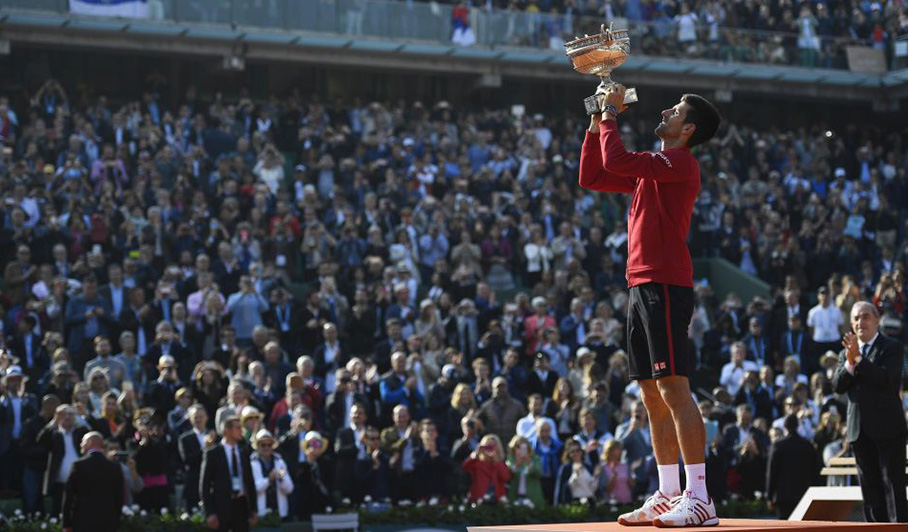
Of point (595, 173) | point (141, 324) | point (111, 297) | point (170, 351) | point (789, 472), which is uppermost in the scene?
Result: point (595, 173)

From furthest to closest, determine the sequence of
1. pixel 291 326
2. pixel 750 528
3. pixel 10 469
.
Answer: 1. pixel 291 326
2. pixel 10 469
3. pixel 750 528

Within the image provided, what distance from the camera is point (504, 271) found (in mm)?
21609

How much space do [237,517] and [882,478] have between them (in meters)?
5.78

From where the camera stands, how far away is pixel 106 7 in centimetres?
2547

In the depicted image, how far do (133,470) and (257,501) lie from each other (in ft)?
4.01

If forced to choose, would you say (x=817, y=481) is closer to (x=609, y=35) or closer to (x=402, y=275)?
(x=402, y=275)

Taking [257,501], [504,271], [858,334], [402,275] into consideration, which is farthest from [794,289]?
[858,334]

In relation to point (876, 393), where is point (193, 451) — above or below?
below

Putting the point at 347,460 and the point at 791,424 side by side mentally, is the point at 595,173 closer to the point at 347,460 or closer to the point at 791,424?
the point at 347,460

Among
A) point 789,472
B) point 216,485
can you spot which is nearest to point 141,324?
point 216,485

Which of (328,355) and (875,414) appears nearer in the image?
(875,414)

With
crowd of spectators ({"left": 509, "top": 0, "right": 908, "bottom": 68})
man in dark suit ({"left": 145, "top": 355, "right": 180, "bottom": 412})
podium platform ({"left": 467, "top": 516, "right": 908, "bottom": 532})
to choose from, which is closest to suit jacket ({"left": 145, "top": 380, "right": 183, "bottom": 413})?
man in dark suit ({"left": 145, "top": 355, "right": 180, "bottom": 412})

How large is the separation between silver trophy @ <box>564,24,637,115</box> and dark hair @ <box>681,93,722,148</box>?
12.0 inches

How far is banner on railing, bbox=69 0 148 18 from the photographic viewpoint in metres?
25.5
